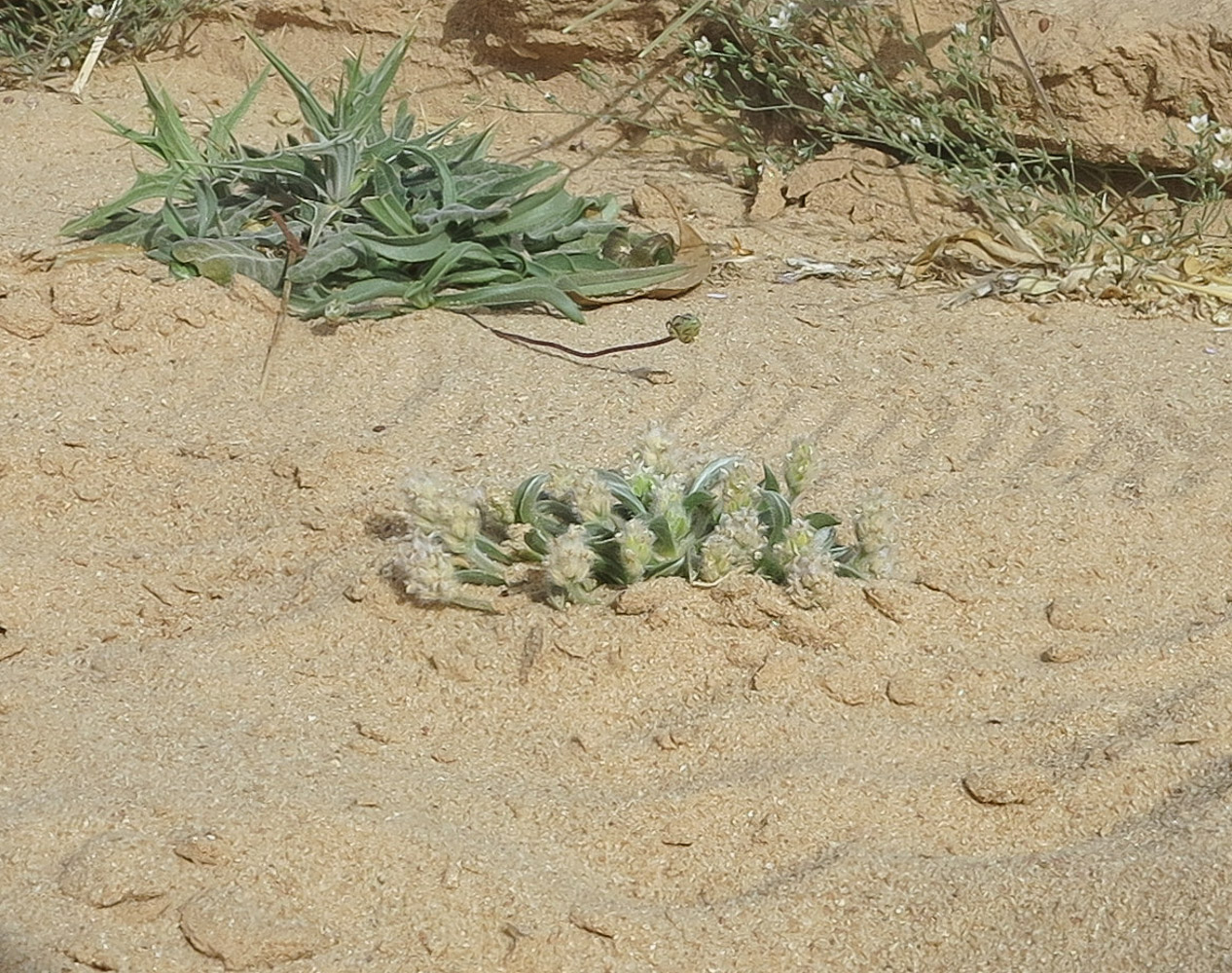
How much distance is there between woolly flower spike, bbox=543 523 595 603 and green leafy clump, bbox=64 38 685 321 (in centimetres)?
139

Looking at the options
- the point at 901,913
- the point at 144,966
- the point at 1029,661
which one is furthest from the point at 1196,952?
the point at 144,966

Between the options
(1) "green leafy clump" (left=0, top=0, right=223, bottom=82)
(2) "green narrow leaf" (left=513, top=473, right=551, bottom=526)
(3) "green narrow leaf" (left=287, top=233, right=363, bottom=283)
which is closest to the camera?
(2) "green narrow leaf" (left=513, top=473, right=551, bottom=526)

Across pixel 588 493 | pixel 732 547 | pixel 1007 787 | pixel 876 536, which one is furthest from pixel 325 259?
pixel 1007 787

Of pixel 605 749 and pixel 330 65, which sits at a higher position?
pixel 605 749

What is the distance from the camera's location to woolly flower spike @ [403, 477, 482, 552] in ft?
8.54

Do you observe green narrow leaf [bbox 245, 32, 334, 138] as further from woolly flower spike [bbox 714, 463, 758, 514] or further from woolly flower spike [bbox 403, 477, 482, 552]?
woolly flower spike [bbox 714, 463, 758, 514]

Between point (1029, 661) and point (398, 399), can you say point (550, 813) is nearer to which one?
point (1029, 661)

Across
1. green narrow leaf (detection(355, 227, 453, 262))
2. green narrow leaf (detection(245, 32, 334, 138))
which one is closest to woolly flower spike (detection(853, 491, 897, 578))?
green narrow leaf (detection(355, 227, 453, 262))

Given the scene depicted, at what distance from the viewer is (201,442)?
335 centimetres

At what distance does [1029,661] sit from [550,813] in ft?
2.69

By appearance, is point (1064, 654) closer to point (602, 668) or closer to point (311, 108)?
point (602, 668)

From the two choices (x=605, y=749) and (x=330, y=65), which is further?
(x=330, y=65)

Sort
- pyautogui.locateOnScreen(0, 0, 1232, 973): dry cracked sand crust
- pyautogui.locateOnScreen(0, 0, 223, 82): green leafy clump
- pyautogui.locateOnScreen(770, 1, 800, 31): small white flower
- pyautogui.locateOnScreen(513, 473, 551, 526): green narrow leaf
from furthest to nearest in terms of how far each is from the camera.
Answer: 1. pyautogui.locateOnScreen(0, 0, 223, 82): green leafy clump
2. pyautogui.locateOnScreen(770, 1, 800, 31): small white flower
3. pyautogui.locateOnScreen(513, 473, 551, 526): green narrow leaf
4. pyautogui.locateOnScreen(0, 0, 1232, 973): dry cracked sand crust

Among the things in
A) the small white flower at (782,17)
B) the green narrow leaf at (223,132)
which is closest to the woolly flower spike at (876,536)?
the green narrow leaf at (223,132)
